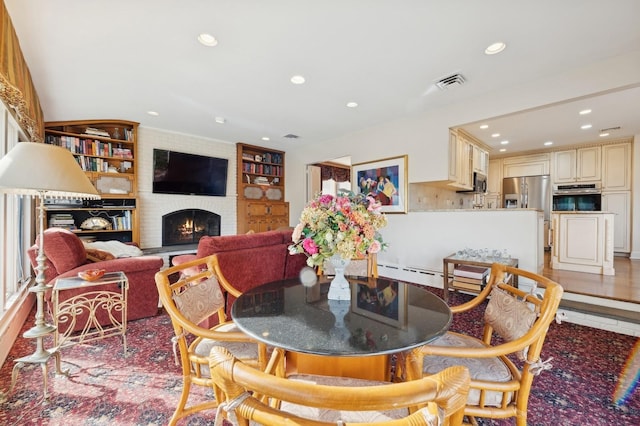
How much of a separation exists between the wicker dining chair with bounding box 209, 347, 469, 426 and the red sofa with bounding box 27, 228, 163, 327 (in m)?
2.56

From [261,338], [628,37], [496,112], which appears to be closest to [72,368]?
[261,338]

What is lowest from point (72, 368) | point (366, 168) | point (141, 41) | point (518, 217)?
point (72, 368)

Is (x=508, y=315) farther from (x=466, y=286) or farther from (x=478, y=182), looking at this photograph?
(x=478, y=182)

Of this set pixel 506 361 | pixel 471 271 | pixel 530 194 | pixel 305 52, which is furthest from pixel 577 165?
pixel 506 361

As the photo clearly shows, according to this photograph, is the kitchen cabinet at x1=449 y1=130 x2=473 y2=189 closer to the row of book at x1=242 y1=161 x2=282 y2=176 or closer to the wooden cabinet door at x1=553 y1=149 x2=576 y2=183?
Answer: the wooden cabinet door at x1=553 y1=149 x2=576 y2=183

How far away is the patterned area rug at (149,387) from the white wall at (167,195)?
9.10ft

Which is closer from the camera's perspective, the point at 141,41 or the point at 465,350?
the point at 465,350

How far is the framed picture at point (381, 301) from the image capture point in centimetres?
122

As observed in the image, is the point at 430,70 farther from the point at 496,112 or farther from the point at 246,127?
the point at 246,127

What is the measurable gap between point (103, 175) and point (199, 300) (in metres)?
4.29

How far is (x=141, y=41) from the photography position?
234cm

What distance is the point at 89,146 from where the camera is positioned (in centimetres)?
444

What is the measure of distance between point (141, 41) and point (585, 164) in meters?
7.91

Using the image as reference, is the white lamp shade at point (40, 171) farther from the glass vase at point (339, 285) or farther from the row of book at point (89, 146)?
the row of book at point (89, 146)
